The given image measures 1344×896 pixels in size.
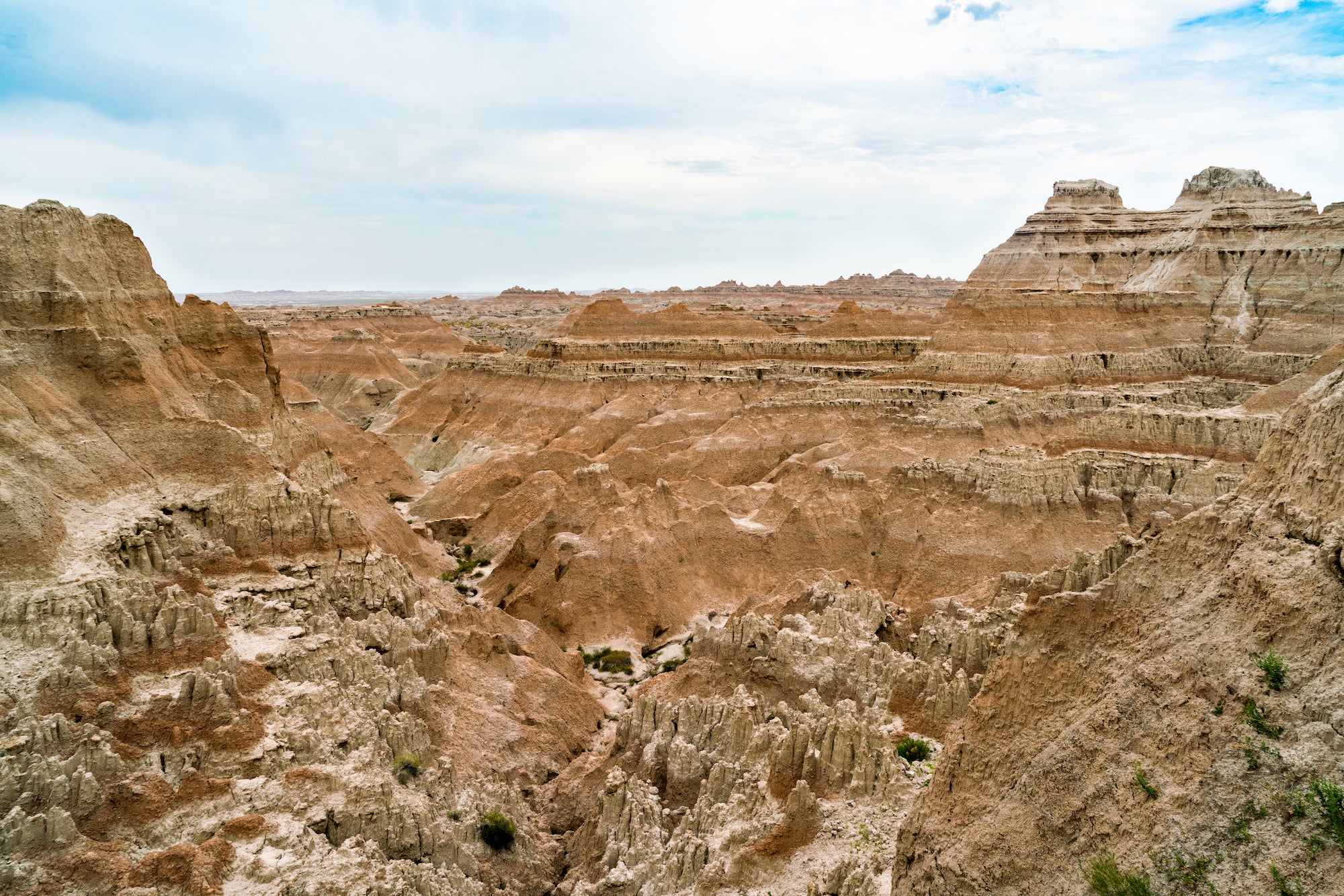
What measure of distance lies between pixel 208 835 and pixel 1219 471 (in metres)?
39.0

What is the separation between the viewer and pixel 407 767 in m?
20.0

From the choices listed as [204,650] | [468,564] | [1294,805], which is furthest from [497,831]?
[468,564]

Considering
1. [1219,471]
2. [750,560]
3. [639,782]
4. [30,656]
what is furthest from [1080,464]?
[30,656]

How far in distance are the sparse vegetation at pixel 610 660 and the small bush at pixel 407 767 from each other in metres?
14.2

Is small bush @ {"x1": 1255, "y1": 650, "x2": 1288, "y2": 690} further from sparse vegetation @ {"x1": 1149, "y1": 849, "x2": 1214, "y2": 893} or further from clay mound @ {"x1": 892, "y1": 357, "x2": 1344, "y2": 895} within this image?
sparse vegetation @ {"x1": 1149, "y1": 849, "x2": 1214, "y2": 893}

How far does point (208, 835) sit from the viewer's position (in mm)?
15273

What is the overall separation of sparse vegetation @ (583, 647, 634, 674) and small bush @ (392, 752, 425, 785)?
14223 mm

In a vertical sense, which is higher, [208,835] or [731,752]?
[208,835]

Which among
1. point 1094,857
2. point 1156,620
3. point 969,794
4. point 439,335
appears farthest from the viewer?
point 439,335

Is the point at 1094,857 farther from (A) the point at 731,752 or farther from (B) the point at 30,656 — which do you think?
(B) the point at 30,656

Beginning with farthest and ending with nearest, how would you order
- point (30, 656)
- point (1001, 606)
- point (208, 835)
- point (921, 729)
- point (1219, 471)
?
point (1219, 471), point (1001, 606), point (921, 729), point (30, 656), point (208, 835)

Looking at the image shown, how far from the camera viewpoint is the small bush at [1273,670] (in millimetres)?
8694

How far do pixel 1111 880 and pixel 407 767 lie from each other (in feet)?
51.4

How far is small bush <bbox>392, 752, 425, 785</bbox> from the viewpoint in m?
19.6
